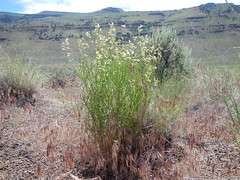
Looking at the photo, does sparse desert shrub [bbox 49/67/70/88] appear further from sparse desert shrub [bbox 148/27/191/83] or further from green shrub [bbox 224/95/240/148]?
green shrub [bbox 224/95/240/148]

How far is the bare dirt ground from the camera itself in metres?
2.69

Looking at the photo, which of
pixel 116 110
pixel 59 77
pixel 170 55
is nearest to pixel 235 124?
pixel 116 110

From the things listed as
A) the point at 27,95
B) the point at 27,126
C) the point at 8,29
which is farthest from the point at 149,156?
the point at 8,29

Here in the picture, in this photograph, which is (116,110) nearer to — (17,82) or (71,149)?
(71,149)

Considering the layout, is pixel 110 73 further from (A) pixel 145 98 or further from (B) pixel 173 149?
→ (B) pixel 173 149

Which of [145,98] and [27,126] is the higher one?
[145,98]

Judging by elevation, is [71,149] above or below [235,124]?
below

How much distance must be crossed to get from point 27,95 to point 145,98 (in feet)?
11.1

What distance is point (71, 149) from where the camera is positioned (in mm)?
3021

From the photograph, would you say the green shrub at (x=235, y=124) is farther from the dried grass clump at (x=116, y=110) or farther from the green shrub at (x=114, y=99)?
the green shrub at (x=114, y=99)

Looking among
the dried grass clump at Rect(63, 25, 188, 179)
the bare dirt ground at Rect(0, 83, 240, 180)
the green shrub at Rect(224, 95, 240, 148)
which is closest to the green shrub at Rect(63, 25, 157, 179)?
the dried grass clump at Rect(63, 25, 188, 179)

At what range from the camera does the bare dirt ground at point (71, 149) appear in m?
2.69

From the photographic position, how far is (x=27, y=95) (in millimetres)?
5426

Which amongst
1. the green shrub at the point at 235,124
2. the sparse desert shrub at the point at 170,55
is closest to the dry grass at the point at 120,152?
the green shrub at the point at 235,124
